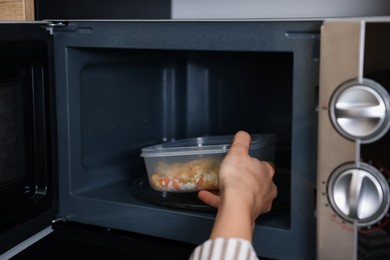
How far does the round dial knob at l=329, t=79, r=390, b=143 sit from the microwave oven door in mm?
523

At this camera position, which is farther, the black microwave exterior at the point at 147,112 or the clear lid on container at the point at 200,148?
the clear lid on container at the point at 200,148

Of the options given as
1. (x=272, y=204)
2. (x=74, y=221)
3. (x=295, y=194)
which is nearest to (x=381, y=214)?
(x=295, y=194)

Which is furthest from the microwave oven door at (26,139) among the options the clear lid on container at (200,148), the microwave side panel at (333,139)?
the microwave side panel at (333,139)

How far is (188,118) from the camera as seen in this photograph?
1.42 meters

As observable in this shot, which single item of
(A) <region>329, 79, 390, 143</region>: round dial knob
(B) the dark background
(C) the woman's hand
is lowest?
(C) the woman's hand

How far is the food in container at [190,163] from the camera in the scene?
1.01 m

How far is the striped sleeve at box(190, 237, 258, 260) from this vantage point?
67 cm

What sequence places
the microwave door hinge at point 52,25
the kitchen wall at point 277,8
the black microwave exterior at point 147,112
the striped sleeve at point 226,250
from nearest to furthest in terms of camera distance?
the striped sleeve at point 226,250
the black microwave exterior at point 147,112
the microwave door hinge at point 52,25
the kitchen wall at point 277,8

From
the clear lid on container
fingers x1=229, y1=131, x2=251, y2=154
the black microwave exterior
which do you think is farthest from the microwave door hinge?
fingers x1=229, y1=131, x2=251, y2=154

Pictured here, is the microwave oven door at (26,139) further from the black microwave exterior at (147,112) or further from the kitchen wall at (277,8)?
the kitchen wall at (277,8)

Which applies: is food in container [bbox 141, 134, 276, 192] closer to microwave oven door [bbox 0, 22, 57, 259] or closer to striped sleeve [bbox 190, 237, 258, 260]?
microwave oven door [bbox 0, 22, 57, 259]

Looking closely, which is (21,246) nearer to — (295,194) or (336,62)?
(295,194)

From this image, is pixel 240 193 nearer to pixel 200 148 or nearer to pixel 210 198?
pixel 210 198

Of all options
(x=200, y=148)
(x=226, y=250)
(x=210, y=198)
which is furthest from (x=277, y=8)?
(x=226, y=250)
